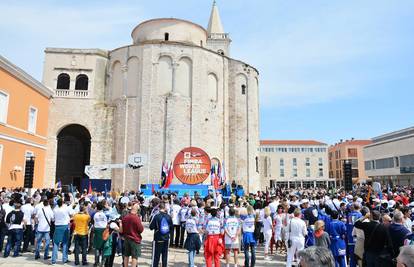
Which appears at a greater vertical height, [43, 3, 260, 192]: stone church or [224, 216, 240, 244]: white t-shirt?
[43, 3, 260, 192]: stone church

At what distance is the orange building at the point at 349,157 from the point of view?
3103 inches

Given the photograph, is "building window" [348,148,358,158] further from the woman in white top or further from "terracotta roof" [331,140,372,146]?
the woman in white top

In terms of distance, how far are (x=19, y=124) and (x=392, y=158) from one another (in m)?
53.6

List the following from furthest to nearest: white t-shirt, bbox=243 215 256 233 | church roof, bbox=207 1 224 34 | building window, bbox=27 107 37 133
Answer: church roof, bbox=207 1 224 34 < building window, bbox=27 107 37 133 < white t-shirt, bbox=243 215 256 233

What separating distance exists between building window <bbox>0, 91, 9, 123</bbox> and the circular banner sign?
1221 cm

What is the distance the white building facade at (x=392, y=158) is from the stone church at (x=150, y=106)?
27.9 metres

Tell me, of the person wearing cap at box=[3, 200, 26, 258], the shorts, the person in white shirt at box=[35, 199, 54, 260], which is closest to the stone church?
the person wearing cap at box=[3, 200, 26, 258]

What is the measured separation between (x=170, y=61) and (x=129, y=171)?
11523mm

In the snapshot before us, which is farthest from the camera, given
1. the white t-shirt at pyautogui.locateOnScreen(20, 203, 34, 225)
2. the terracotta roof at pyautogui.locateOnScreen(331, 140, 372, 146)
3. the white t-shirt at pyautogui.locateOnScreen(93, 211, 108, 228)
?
the terracotta roof at pyautogui.locateOnScreen(331, 140, 372, 146)

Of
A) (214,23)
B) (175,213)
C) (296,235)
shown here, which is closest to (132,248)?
(175,213)

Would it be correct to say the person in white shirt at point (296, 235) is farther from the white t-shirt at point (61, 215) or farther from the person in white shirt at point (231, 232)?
the white t-shirt at point (61, 215)

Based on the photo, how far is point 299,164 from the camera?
274ft

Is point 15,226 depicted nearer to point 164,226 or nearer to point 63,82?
point 164,226

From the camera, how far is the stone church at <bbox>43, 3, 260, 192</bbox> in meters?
30.2
